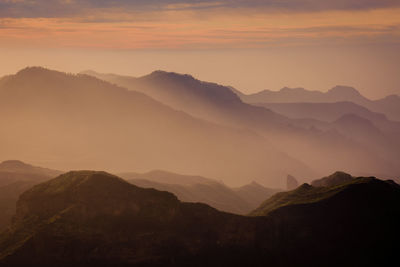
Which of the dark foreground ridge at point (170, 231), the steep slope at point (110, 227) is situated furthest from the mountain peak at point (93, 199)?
the dark foreground ridge at point (170, 231)

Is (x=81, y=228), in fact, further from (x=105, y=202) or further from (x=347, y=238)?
(x=347, y=238)

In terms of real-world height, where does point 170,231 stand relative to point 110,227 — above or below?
above

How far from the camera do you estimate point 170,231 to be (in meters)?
119

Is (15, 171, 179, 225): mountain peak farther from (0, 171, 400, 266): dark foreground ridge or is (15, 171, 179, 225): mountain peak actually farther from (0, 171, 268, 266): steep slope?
(0, 171, 400, 266): dark foreground ridge

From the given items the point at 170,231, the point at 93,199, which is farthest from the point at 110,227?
the point at 170,231

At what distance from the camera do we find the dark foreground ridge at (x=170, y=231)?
113 meters

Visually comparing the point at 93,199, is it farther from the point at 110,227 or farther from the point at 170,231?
the point at 170,231

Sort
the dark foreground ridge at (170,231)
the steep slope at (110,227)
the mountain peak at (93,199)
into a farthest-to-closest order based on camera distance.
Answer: the mountain peak at (93,199), the dark foreground ridge at (170,231), the steep slope at (110,227)

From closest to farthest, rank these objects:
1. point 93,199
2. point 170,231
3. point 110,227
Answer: point 110,227, point 170,231, point 93,199

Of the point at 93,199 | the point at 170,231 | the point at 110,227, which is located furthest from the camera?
the point at 93,199

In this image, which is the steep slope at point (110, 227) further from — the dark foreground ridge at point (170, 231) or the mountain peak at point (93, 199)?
the dark foreground ridge at point (170, 231)

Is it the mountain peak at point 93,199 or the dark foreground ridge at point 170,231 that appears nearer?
the dark foreground ridge at point 170,231

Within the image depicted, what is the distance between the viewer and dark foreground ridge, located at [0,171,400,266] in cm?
11294

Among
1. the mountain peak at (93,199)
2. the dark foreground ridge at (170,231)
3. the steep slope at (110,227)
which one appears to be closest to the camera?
the steep slope at (110,227)
